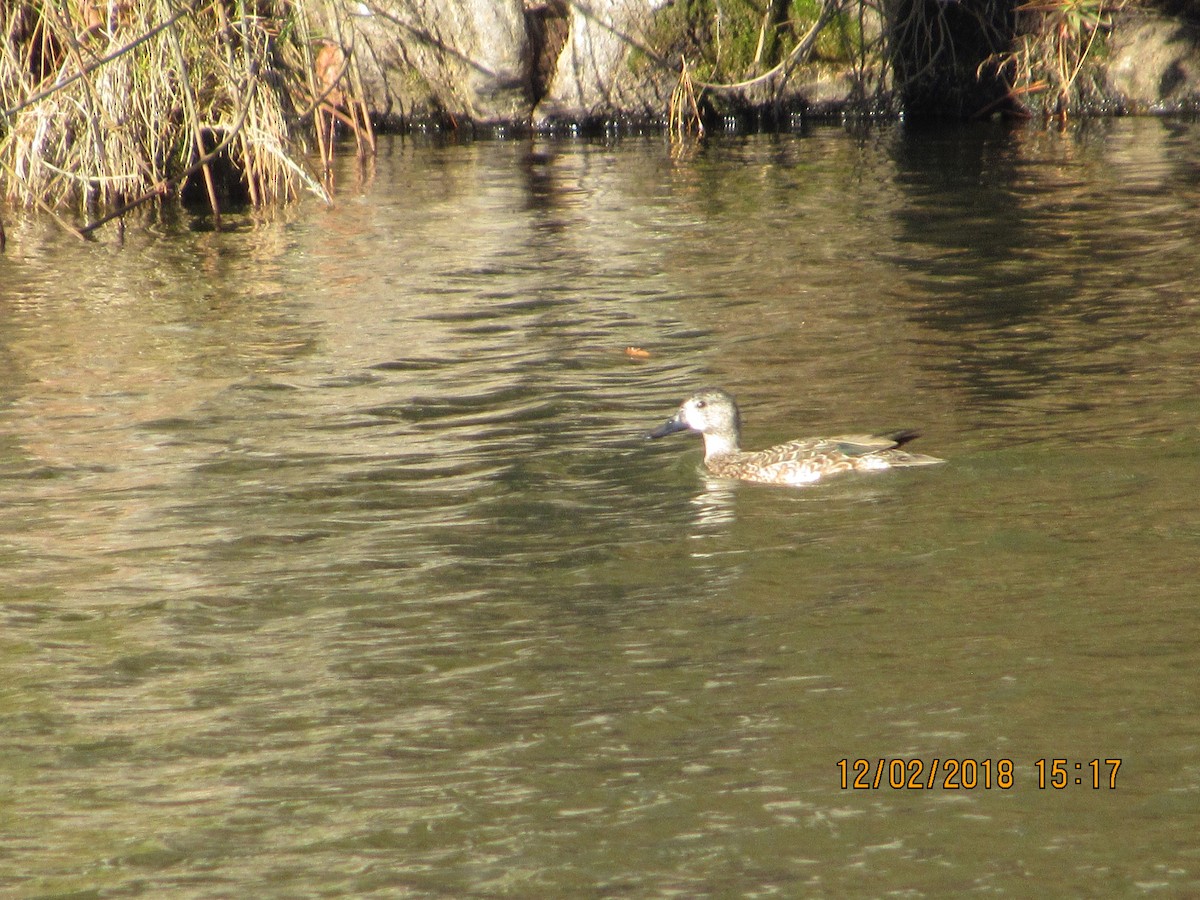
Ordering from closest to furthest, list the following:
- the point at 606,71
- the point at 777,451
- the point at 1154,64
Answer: the point at 777,451, the point at 1154,64, the point at 606,71

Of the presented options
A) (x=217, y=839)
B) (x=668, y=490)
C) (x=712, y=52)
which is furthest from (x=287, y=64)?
(x=217, y=839)

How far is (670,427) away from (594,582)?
200 centimetres

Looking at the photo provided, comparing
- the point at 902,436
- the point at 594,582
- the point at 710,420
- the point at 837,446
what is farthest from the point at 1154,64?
the point at 594,582

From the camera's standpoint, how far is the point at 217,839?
4141 millimetres

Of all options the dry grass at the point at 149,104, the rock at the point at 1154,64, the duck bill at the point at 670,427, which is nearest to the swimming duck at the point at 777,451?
the duck bill at the point at 670,427

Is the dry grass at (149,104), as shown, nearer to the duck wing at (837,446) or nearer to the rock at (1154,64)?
the duck wing at (837,446)

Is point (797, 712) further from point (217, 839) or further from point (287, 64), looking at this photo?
point (287, 64)

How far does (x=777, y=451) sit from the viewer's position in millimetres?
7316
